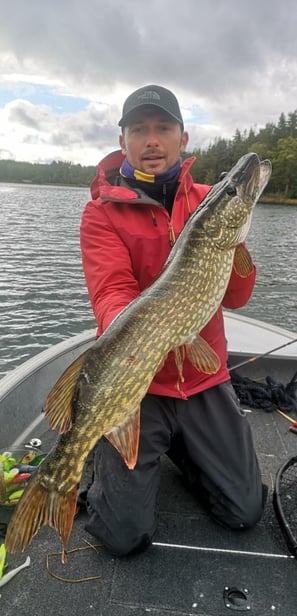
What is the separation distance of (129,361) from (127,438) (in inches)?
14.2

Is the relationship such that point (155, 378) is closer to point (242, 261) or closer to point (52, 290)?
point (242, 261)

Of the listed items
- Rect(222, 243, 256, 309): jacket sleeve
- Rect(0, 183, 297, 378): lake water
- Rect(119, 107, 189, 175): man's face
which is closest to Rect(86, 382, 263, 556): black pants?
Rect(222, 243, 256, 309): jacket sleeve

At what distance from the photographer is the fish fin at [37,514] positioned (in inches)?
70.7

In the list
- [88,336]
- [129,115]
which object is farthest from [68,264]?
[129,115]

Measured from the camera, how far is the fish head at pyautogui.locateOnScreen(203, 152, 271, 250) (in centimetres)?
220

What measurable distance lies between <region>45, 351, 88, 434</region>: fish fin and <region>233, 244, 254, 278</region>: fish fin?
985mm

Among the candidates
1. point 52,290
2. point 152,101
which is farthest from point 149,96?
point 52,290

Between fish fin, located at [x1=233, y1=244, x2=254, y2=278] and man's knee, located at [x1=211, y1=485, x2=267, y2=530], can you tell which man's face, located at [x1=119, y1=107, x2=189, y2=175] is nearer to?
fish fin, located at [x1=233, y1=244, x2=254, y2=278]

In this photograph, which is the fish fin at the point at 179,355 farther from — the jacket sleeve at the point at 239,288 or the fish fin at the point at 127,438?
the jacket sleeve at the point at 239,288

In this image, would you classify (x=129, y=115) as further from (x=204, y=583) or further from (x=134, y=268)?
(x=204, y=583)

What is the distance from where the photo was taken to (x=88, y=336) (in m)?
4.20

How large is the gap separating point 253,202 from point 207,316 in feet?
2.13

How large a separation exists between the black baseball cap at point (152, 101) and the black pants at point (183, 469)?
1682 millimetres

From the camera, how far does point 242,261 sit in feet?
7.75
